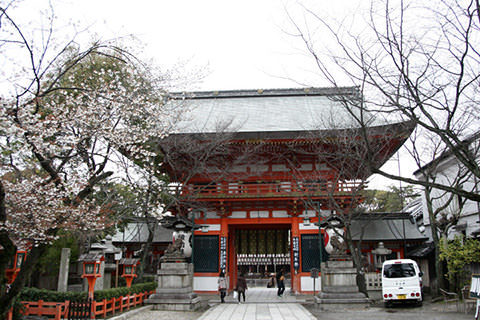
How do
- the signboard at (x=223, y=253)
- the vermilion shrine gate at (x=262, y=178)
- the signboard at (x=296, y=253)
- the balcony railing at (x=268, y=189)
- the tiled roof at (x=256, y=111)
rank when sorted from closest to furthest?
the vermilion shrine gate at (x=262, y=178) < the balcony railing at (x=268, y=189) < the signboard at (x=296, y=253) < the signboard at (x=223, y=253) < the tiled roof at (x=256, y=111)

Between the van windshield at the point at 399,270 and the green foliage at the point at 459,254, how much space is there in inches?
68.0

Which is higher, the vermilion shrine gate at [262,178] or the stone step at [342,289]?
the vermilion shrine gate at [262,178]

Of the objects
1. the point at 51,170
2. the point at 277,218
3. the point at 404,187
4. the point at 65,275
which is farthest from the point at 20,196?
the point at 404,187

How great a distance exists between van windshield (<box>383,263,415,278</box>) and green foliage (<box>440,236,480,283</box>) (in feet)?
5.67

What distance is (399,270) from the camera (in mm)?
13664

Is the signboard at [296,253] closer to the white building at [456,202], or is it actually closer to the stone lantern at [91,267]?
the white building at [456,202]

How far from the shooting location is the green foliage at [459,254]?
44.1 feet

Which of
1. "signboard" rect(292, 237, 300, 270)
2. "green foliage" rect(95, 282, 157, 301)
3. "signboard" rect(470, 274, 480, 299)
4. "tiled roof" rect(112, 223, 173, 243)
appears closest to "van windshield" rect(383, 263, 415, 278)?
"signboard" rect(470, 274, 480, 299)

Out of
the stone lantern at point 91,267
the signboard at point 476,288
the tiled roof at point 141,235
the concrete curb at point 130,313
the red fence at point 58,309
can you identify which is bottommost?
the concrete curb at point 130,313

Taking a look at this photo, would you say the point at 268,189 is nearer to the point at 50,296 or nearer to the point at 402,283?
the point at 402,283

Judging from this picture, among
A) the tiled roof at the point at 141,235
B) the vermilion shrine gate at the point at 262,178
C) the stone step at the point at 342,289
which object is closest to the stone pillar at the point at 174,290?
the vermilion shrine gate at the point at 262,178

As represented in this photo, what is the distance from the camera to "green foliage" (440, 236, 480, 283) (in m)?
13.4

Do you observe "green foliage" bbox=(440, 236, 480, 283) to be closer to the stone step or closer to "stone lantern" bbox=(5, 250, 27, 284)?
the stone step

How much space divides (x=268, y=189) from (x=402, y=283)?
7.46 meters
